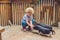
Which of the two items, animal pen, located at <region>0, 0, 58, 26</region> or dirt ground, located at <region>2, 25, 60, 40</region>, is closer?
dirt ground, located at <region>2, 25, 60, 40</region>

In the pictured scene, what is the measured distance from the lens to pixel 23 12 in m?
5.97

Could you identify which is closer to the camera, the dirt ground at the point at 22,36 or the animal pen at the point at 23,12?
the dirt ground at the point at 22,36

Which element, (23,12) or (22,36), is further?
(23,12)

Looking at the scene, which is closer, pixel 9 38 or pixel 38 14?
pixel 9 38

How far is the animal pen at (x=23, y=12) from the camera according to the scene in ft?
19.2

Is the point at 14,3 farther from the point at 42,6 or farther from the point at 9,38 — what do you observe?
the point at 9,38

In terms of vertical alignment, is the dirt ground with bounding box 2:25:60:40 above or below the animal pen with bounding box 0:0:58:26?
below

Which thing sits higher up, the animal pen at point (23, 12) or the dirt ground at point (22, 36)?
Answer: the animal pen at point (23, 12)

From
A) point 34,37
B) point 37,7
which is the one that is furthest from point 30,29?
point 37,7

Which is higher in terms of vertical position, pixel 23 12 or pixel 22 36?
pixel 23 12

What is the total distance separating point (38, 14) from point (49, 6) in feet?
1.60

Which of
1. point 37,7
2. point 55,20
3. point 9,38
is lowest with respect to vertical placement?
point 9,38

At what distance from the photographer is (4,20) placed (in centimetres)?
603

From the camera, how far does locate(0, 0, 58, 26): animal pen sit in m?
5.86
